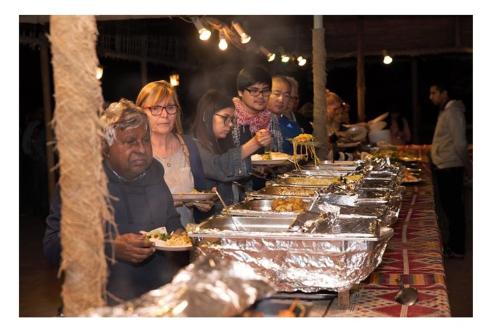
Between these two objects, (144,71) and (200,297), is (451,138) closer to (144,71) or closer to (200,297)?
(144,71)

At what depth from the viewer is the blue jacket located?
2.18m

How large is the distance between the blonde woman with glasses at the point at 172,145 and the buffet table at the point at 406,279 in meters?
0.74

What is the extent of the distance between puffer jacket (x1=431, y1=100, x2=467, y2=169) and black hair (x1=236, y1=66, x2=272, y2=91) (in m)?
2.01

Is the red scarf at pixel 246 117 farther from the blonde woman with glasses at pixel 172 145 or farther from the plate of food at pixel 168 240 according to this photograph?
the plate of food at pixel 168 240

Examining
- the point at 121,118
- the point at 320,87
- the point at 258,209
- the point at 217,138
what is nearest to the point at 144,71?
the point at 320,87

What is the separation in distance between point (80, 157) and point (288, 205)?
121cm

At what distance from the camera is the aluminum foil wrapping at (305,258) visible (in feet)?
6.40

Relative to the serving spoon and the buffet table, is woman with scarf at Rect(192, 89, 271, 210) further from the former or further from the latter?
the serving spoon

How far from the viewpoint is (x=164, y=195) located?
7.86 ft

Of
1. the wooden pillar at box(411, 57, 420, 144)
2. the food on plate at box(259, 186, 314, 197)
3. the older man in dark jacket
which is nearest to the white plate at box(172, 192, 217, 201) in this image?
the food on plate at box(259, 186, 314, 197)

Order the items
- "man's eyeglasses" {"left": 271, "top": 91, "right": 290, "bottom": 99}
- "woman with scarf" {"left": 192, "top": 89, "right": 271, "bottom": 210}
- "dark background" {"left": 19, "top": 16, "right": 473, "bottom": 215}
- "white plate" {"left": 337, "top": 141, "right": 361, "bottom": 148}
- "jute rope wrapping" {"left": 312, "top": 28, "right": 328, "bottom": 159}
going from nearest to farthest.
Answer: "woman with scarf" {"left": 192, "top": 89, "right": 271, "bottom": 210} < "man's eyeglasses" {"left": 271, "top": 91, "right": 290, "bottom": 99} < "jute rope wrapping" {"left": 312, "top": 28, "right": 328, "bottom": 159} < "white plate" {"left": 337, "top": 141, "right": 361, "bottom": 148} < "dark background" {"left": 19, "top": 16, "right": 473, "bottom": 215}

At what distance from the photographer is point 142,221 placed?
229 cm
